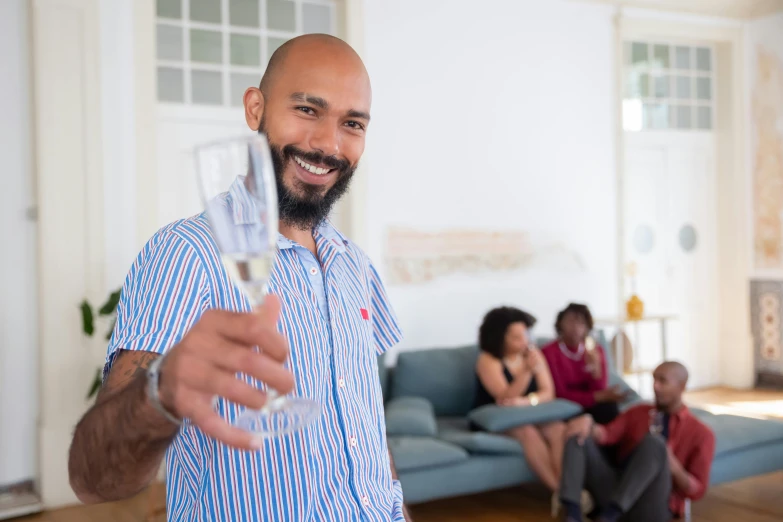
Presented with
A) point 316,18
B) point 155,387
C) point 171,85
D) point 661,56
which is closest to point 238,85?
point 171,85

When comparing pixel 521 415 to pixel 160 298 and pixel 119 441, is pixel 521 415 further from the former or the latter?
pixel 119 441

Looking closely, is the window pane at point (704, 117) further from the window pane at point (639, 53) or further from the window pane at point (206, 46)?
the window pane at point (206, 46)

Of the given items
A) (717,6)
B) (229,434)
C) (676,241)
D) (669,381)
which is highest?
(717,6)

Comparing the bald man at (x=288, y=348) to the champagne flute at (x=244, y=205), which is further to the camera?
the bald man at (x=288, y=348)

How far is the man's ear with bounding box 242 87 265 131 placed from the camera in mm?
1203

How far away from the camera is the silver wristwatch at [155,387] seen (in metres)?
0.64

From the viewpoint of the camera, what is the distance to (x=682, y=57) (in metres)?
6.77

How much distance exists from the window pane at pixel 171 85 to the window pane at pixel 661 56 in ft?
13.9

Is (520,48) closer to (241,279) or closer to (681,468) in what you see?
(681,468)

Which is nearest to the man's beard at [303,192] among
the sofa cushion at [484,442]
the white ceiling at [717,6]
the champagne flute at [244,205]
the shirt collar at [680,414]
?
the champagne flute at [244,205]

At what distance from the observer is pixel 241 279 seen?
59 centimetres

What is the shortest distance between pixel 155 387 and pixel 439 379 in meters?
3.82

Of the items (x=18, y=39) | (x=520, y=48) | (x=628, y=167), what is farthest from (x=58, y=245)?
(x=628, y=167)

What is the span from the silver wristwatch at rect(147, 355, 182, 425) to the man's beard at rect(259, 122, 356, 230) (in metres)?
0.54
